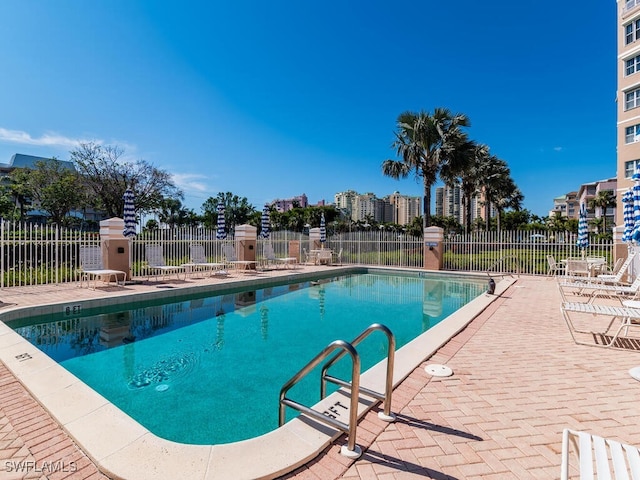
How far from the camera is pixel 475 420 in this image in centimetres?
272

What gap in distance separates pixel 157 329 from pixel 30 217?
46.3m

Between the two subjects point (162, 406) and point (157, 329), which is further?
point (157, 329)

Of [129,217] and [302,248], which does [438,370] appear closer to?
[129,217]

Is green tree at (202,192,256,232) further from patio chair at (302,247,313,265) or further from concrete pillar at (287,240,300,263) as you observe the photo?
concrete pillar at (287,240,300,263)

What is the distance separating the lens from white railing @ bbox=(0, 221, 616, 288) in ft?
31.9

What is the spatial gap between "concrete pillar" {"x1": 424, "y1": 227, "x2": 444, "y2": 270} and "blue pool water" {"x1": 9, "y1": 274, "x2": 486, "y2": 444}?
18.9 feet

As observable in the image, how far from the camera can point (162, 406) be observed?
3643mm

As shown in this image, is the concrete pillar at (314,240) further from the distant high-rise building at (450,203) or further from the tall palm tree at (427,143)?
the distant high-rise building at (450,203)

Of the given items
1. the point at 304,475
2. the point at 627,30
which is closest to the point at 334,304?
the point at 304,475

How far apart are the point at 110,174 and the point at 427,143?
22.5 meters

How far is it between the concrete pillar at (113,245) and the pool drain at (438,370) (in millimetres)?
10464

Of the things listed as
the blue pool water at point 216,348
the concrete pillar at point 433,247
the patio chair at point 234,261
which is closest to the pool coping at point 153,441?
the blue pool water at point 216,348

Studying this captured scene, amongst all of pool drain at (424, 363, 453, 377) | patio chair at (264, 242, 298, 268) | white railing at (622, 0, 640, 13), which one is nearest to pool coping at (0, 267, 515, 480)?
pool drain at (424, 363, 453, 377)

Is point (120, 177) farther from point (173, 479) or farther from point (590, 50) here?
point (590, 50)
